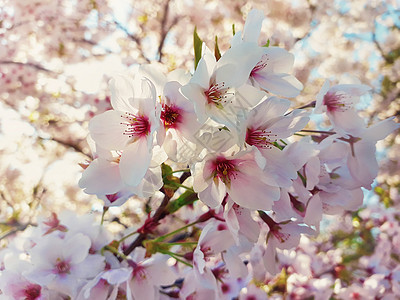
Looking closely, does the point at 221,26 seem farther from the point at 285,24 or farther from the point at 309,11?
the point at 309,11

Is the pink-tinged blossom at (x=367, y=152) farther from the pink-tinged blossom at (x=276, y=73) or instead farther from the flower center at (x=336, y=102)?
the pink-tinged blossom at (x=276, y=73)

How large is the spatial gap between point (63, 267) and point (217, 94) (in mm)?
557

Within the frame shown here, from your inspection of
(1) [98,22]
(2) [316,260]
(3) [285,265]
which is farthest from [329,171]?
(1) [98,22]

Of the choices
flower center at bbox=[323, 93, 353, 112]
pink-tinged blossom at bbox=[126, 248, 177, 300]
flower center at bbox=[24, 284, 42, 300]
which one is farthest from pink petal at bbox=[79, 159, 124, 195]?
flower center at bbox=[323, 93, 353, 112]

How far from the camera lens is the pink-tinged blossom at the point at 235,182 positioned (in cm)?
64

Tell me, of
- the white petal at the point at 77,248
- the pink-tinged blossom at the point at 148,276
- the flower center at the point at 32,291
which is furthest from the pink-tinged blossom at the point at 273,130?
the flower center at the point at 32,291

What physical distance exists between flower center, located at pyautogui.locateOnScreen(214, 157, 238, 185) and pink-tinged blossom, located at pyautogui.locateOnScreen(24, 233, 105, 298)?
0.39 m

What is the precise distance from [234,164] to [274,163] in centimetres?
7

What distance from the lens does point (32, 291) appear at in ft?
2.79

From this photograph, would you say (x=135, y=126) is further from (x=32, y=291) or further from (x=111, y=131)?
(x=32, y=291)

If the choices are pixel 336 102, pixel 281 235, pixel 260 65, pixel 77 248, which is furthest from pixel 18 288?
pixel 336 102

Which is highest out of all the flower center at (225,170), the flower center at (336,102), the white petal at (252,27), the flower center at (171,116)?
the white petal at (252,27)

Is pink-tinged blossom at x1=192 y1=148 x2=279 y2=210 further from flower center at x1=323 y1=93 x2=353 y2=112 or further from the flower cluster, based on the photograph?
flower center at x1=323 y1=93 x2=353 y2=112

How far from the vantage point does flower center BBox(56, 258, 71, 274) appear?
33.2 inches
